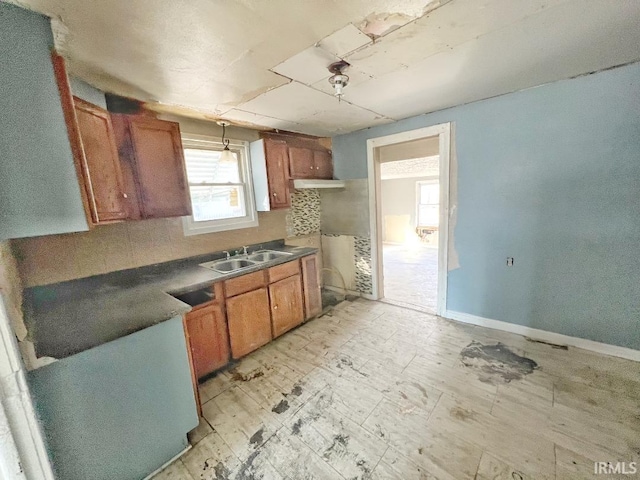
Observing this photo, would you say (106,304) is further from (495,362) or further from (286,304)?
(495,362)

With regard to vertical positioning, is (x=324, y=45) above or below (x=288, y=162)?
above

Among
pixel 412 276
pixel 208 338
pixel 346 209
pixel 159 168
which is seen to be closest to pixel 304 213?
pixel 346 209

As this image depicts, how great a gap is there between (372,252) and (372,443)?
7.26 feet

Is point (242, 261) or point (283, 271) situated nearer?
point (283, 271)

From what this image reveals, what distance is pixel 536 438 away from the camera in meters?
1.36

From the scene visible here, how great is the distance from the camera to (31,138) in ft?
3.17

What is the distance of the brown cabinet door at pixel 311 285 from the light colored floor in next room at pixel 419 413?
0.57 meters

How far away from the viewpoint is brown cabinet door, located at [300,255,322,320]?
2.82 metres

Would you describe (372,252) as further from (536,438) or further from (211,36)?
(211,36)

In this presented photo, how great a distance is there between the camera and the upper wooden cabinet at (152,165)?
5.60ft

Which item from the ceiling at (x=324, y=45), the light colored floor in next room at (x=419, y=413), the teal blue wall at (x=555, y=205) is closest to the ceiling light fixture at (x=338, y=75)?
the ceiling at (x=324, y=45)

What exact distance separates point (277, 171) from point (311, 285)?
1437 millimetres

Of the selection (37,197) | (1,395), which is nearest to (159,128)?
(37,197)

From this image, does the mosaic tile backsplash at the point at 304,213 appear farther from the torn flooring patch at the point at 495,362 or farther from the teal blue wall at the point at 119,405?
the torn flooring patch at the point at 495,362
